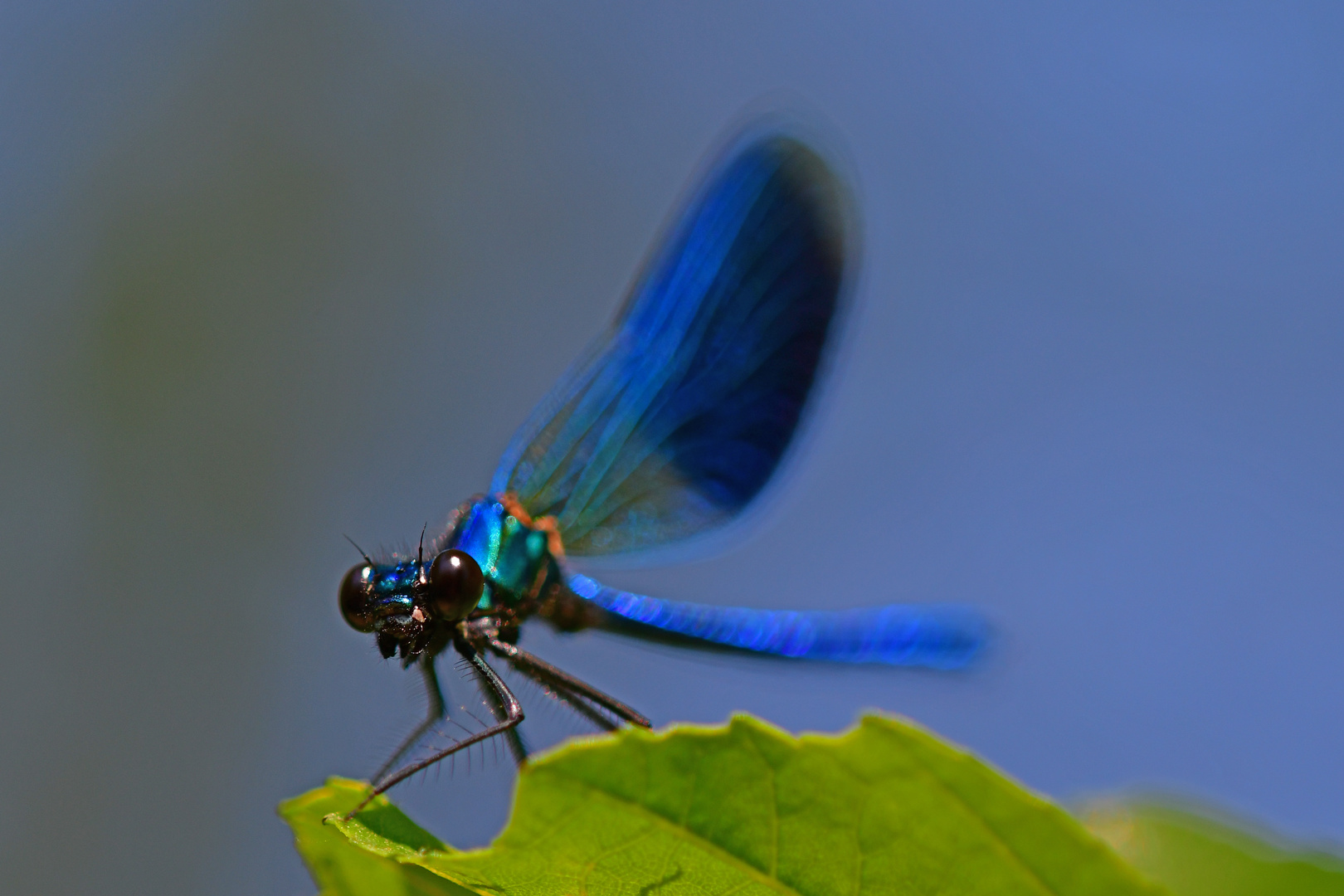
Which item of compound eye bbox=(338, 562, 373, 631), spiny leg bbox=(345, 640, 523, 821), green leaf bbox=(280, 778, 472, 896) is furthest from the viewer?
compound eye bbox=(338, 562, 373, 631)

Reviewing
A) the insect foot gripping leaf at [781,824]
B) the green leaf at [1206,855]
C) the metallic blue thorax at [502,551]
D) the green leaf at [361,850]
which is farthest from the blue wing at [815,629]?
the insect foot gripping leaf at [781,824]

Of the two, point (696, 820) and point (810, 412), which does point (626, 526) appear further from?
point (696, 820)

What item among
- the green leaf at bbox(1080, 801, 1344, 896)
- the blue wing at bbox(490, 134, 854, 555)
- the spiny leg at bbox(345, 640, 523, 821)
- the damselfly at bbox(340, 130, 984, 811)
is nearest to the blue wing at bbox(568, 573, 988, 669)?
the damselfly at bbox(340, 130, 984, 811)

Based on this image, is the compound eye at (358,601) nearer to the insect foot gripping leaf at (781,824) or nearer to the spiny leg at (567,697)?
the spiny leg at (567,697)

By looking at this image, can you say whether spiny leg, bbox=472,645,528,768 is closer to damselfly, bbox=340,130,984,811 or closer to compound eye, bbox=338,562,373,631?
damselfly, bbox=340,130,984,811

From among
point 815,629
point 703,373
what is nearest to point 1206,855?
point 815,629

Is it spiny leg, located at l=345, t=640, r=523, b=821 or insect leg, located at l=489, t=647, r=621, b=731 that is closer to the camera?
spiny leg, located at l=345, t=640, r=523, b=821

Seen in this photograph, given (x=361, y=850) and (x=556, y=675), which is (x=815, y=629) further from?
(x=361, y=850)
